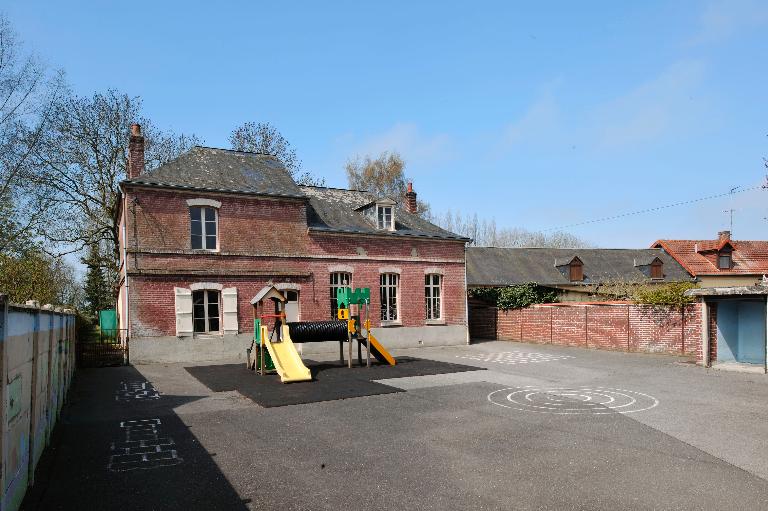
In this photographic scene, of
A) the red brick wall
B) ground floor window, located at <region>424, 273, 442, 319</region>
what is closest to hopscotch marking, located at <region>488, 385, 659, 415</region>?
the red brick wall

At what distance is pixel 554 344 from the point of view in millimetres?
23844

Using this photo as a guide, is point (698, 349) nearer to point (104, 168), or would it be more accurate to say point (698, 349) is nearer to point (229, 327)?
point (229, 327)

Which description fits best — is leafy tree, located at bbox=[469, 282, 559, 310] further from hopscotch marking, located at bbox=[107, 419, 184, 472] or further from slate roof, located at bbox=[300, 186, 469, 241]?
hopscotch marking, located at bbox=[107, 419, 184, 472]

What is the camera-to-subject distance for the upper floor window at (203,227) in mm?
19531

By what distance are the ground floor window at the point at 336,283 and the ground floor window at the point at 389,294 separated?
1488 mm

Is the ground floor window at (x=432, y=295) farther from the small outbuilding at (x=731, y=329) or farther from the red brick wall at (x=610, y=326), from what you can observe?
the small outbuilding at (x=731, y=329)

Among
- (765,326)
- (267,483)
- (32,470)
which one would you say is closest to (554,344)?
(765,326)

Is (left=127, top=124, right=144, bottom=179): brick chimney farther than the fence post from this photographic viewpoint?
Yes

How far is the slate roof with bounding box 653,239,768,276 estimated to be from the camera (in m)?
40.0

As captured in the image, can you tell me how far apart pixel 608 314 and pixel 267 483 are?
18.0m

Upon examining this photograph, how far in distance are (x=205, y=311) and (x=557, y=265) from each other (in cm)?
2685

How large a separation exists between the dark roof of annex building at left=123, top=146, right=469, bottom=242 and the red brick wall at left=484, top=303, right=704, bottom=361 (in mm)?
4998

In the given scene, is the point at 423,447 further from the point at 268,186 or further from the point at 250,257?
the point at 268,186

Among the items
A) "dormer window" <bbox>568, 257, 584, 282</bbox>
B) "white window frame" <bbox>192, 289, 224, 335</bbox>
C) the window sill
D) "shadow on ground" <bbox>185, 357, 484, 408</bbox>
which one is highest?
"dormer window" <bbox>568, 257, 584, 282</bbox>
